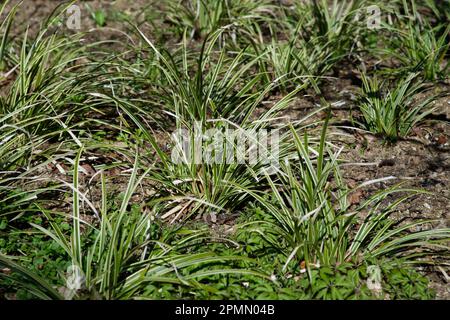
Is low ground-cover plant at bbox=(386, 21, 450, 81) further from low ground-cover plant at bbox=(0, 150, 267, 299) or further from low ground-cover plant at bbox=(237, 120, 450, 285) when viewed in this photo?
low ground-cover plant at bbox=(0, 150, 267, 299)

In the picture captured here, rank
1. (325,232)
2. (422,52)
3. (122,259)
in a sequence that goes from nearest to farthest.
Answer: (122,259) → (325,232) → (422,52)

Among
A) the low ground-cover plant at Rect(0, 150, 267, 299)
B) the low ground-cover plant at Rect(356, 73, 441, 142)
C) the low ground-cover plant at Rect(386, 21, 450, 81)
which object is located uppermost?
the low ground-cover plant at Rect(386, 21, 450, 81)

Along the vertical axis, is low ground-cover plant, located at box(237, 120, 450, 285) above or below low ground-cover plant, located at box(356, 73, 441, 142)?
below

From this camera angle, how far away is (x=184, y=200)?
3.81m

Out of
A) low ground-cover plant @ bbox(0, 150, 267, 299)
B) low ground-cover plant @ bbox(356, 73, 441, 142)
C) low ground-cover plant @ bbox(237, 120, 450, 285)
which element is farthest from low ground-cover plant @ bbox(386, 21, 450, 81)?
low ground-cover plant @ bbox(0, 150, 267, 299)

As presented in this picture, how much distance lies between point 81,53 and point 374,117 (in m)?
2.27

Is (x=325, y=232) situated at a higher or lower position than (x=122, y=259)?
higher

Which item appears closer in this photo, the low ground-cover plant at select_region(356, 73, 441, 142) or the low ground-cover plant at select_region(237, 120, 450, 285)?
the low ground-cover plant at select_region(237, 120, 450, 285)

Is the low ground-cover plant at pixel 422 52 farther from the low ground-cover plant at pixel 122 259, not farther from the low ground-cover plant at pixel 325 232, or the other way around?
the low ground-cover plant at pixel 122 259

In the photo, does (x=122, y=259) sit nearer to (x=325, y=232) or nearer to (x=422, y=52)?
(x=325, y=232)

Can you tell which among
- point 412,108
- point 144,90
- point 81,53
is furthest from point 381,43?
point 81,53

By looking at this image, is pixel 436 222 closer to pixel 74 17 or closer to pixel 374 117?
pixel 374 117

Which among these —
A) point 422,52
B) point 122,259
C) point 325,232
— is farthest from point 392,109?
point 122,259
